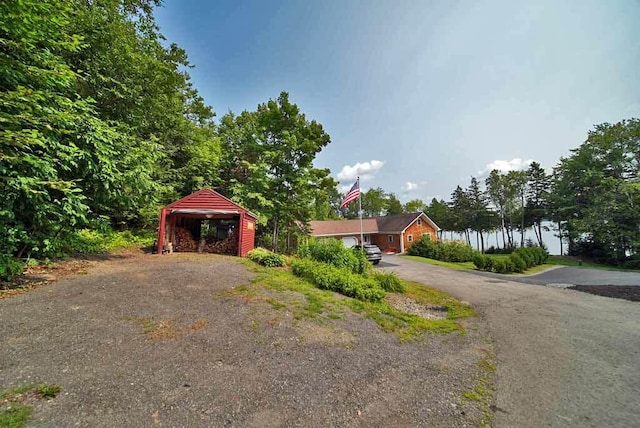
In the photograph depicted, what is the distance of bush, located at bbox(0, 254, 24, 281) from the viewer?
548 cm

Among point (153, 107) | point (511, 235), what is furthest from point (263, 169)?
point (511, 235)

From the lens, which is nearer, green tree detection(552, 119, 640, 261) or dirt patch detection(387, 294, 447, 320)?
dirt patch detection(387, 294, 447, 320)

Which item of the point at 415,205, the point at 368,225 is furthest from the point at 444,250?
the point at 415,205

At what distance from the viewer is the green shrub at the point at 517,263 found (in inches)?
656

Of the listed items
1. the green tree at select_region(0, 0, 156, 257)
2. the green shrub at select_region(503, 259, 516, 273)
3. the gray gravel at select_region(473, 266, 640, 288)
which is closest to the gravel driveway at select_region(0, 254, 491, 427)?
the green tree at select_region(0, 0, 156, 257)

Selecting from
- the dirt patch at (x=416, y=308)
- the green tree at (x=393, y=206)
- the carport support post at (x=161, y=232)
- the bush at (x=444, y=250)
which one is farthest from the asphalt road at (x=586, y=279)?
the green tree at (x=393, y=206)

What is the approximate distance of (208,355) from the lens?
379cm

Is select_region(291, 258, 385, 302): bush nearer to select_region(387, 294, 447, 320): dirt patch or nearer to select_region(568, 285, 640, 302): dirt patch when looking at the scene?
select_region(387, 294, 447, 320): dirt patch

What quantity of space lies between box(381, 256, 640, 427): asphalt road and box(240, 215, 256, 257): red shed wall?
36.3 ft

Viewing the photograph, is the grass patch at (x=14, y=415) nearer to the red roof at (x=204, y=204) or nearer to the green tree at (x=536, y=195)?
the red roof at (x=204, y=204)

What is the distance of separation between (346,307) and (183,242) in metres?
11.8

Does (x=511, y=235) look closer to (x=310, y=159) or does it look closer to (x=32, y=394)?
(x=310, y=159)

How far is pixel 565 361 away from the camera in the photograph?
4215 millimetres

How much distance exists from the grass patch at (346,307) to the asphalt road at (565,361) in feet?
3.00
